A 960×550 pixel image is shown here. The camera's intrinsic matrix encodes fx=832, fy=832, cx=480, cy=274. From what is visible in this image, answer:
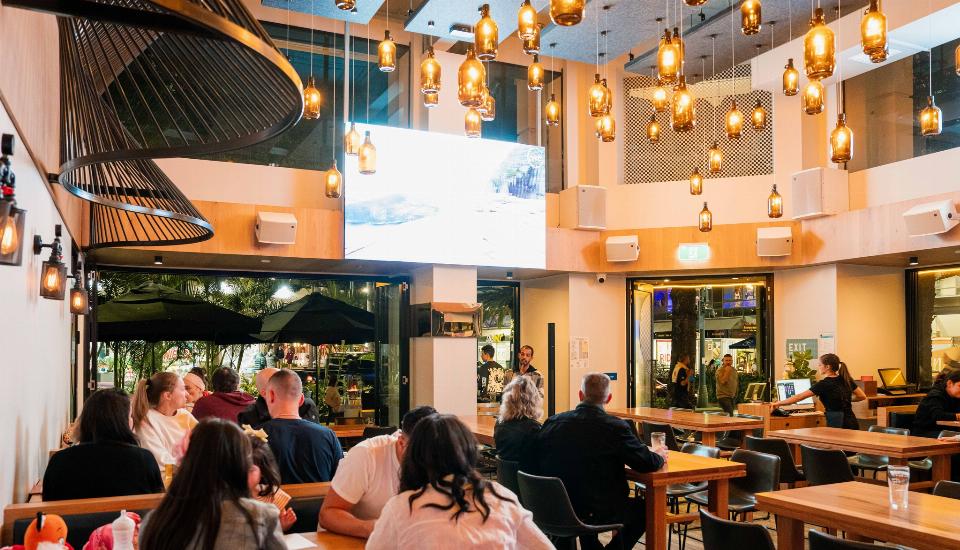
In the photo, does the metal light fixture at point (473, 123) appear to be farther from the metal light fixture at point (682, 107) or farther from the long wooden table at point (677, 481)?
the long wooden table at point (677, 481)

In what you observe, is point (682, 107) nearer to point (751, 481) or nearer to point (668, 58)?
point (668, 58)

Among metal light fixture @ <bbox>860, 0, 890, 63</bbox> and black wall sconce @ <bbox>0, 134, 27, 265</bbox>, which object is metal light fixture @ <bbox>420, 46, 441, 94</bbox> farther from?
black wall sconce @ <bbox>0, 134, 27, 265</bbox>

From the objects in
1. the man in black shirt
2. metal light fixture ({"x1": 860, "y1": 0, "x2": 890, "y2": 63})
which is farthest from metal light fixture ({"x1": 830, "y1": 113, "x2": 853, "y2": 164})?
the man in black shirt

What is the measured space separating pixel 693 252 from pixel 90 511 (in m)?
9.14

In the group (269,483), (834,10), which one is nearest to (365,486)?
(269,483)

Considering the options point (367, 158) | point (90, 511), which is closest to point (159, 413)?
point (90, 511)

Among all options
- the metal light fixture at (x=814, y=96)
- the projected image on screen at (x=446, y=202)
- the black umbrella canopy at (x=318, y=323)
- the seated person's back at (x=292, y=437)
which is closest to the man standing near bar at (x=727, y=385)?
the projected image on screen at (x=446, y=202)

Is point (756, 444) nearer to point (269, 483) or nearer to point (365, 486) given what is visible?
point (365, 486)

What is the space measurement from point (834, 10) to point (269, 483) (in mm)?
9334

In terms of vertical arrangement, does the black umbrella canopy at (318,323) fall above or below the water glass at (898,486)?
above

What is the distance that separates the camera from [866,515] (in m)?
3.75

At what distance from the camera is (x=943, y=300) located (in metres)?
10.8

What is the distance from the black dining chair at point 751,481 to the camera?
18.4 ft

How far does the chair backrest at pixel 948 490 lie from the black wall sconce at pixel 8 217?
4514mm
